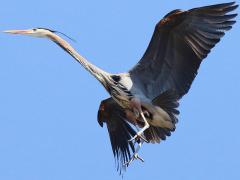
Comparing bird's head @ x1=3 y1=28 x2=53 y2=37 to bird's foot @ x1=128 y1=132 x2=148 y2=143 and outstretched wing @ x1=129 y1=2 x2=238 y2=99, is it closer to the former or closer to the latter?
outstretched wing @ x1=129 y1=2 x2=238 y2=99

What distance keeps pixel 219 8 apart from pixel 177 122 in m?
1.77

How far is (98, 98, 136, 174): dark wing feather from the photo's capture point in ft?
46.7

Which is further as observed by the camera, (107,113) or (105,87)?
(107,113)

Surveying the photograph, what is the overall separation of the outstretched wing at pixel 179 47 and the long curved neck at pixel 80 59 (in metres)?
0.50

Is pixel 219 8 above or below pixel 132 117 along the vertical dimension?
above

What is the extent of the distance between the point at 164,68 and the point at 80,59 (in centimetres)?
129

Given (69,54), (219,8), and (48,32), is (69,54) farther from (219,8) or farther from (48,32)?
(219,8)

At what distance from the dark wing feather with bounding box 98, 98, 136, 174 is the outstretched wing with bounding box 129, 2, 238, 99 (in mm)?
1062

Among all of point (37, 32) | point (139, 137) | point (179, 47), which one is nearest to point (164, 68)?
point (179, 47)

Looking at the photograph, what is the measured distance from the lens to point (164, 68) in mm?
13352

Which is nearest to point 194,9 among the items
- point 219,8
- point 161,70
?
point 219,8

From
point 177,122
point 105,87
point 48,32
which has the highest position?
point 48,32

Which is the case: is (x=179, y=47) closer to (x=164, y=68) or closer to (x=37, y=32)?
(x=164, y=68)

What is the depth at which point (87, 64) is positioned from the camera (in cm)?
1314
